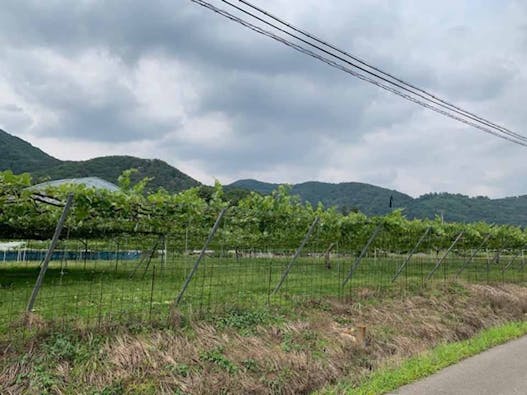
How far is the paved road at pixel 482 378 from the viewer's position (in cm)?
520

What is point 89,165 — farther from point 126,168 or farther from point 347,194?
point 347,194

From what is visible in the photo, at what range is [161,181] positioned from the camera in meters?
50.4

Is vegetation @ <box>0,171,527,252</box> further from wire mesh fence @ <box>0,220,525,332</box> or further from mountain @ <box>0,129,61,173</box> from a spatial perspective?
mountain @ <box>0,129,61,173</box>

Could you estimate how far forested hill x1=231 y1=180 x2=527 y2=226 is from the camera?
88.0 meters

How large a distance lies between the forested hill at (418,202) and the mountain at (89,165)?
29.4 m

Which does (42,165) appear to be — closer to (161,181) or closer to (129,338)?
(161,181)

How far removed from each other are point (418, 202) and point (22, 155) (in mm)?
79993

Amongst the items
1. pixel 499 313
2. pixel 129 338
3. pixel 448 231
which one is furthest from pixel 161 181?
pixel 129 338

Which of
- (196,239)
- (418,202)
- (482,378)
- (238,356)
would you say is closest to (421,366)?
(482,378)

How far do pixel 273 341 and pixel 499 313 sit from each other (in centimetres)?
710

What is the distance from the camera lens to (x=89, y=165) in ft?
166

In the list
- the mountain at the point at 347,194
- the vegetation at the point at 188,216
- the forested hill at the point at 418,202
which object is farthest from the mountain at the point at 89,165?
the mountain at the point at 347,194

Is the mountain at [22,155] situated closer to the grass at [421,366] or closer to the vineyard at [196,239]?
the vineyard at [196,239]

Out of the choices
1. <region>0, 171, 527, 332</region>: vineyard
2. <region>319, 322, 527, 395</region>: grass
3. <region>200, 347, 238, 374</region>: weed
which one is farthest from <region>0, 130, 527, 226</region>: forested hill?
<region>200, 347, 238, 374</region>: weed
